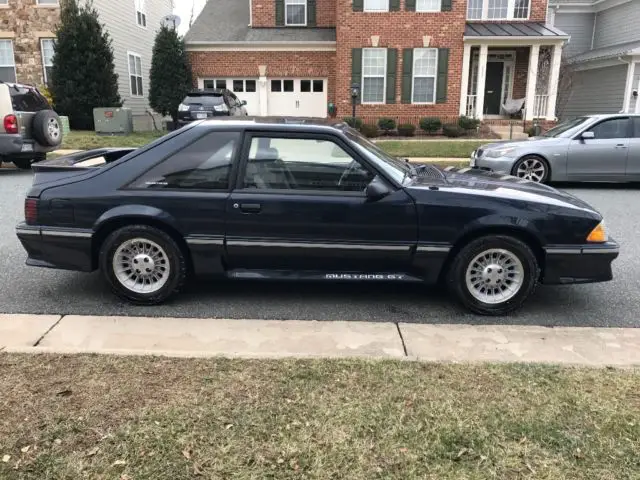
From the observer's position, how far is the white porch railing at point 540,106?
849 inches

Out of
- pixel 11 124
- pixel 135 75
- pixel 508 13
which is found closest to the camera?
pixel 11 124

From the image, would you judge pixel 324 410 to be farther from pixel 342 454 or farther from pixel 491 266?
pixel 491 266

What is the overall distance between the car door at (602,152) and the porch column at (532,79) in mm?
10985

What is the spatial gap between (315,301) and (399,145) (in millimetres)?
12272

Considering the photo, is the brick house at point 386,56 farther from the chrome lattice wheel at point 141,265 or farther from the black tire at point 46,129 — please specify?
the chrome lattice wheel at point 141,265

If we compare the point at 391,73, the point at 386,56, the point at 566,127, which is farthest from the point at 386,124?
the point at 566,127

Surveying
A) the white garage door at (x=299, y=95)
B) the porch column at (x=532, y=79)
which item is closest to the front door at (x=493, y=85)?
the porch column at (x=532, y=79)

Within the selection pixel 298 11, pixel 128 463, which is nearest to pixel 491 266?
pixel 128 463

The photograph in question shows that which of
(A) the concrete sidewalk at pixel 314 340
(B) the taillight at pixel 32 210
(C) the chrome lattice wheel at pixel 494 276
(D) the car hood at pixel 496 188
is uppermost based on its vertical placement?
(D) the car hood at pixel 496 188

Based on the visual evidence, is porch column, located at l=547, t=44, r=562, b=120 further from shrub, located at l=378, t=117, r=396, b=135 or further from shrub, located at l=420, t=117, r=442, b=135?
shrub, located at l=378, t=117, r=396, b=135

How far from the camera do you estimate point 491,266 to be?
4.47 metres

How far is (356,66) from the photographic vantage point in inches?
829

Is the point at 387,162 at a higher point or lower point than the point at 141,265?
higher

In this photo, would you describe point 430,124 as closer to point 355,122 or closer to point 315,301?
point 355,122
